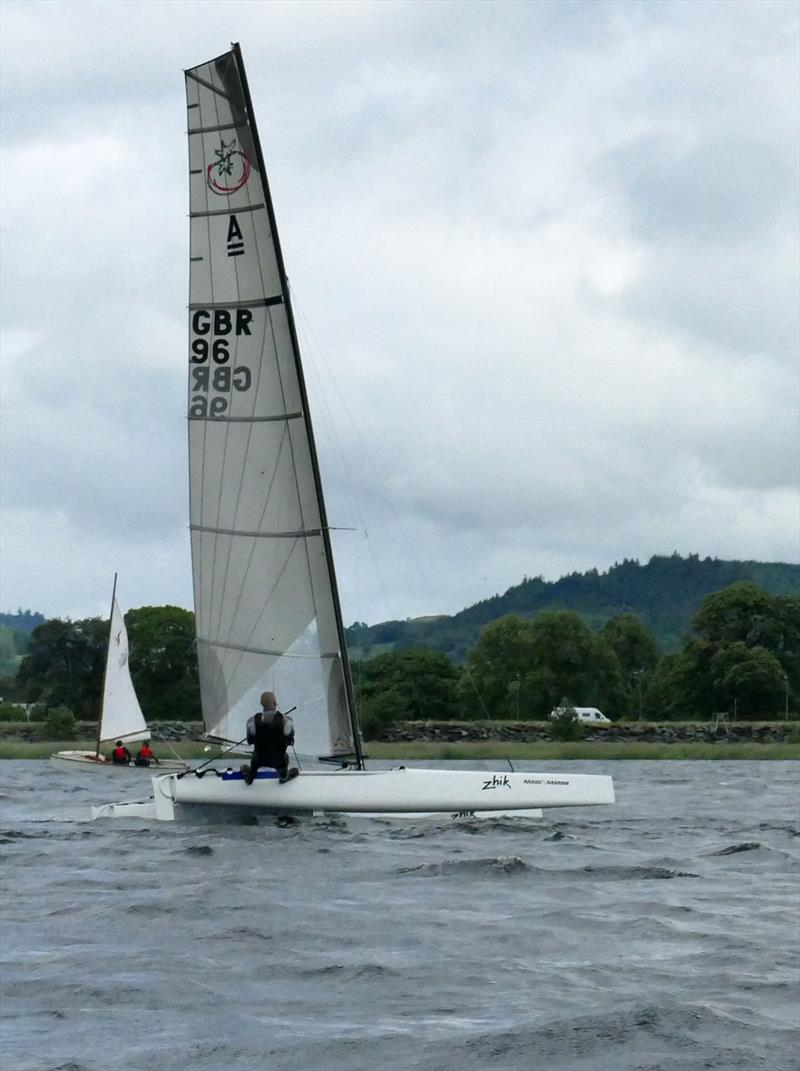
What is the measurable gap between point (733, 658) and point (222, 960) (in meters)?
85.6

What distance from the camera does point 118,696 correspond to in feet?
151

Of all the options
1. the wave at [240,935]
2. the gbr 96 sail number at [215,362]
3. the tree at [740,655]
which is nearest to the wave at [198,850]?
the wave at [240,935]

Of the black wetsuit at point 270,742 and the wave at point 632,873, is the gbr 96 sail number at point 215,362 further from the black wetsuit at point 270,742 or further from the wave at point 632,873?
the wave at point 632,873

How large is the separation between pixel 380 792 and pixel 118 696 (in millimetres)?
27678

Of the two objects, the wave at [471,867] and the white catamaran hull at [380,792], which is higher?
the white catamaran hull at [380,792]

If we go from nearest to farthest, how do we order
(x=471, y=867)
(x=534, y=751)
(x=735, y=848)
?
(x=471, y=867), (x=735, y=848), (x=534, y=751)

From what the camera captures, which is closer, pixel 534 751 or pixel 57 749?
pixel 534 751

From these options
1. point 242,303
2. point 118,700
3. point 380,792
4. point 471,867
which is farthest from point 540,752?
point 471,867

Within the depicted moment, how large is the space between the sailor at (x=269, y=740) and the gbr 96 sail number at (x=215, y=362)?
4.55m

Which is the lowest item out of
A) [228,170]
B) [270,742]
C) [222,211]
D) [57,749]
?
[270,742]

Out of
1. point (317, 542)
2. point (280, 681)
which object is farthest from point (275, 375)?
point (280, 681)

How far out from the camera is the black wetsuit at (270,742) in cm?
1936

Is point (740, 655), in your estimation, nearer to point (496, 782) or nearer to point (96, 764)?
point (96, 764)

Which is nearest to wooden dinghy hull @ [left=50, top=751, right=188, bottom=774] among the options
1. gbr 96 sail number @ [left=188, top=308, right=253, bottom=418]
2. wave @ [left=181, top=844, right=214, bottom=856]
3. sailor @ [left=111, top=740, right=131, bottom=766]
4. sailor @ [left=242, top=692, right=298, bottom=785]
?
sailor @ [left=111, top=740, right=131, bottom=766]
